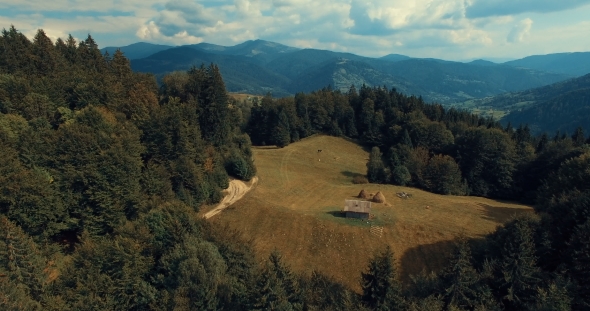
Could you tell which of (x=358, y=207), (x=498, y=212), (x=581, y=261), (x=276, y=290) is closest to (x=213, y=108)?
(x=358, y=207)

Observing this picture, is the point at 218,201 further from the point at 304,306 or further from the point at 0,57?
the point at 0,57

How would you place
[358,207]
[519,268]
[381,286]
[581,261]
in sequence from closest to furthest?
[581,261] < [519,268] < [381,286] < [358,207]

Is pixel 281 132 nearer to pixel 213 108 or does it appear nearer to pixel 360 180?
pixel 360 180

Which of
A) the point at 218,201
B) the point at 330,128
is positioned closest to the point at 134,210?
the point at 218,201

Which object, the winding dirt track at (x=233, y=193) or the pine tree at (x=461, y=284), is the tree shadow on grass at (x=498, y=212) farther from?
the winding dirt track at (x=233, y=193)

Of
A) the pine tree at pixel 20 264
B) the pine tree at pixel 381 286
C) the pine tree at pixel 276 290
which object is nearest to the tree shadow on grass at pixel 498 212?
the pine tree at pixel 381 286
